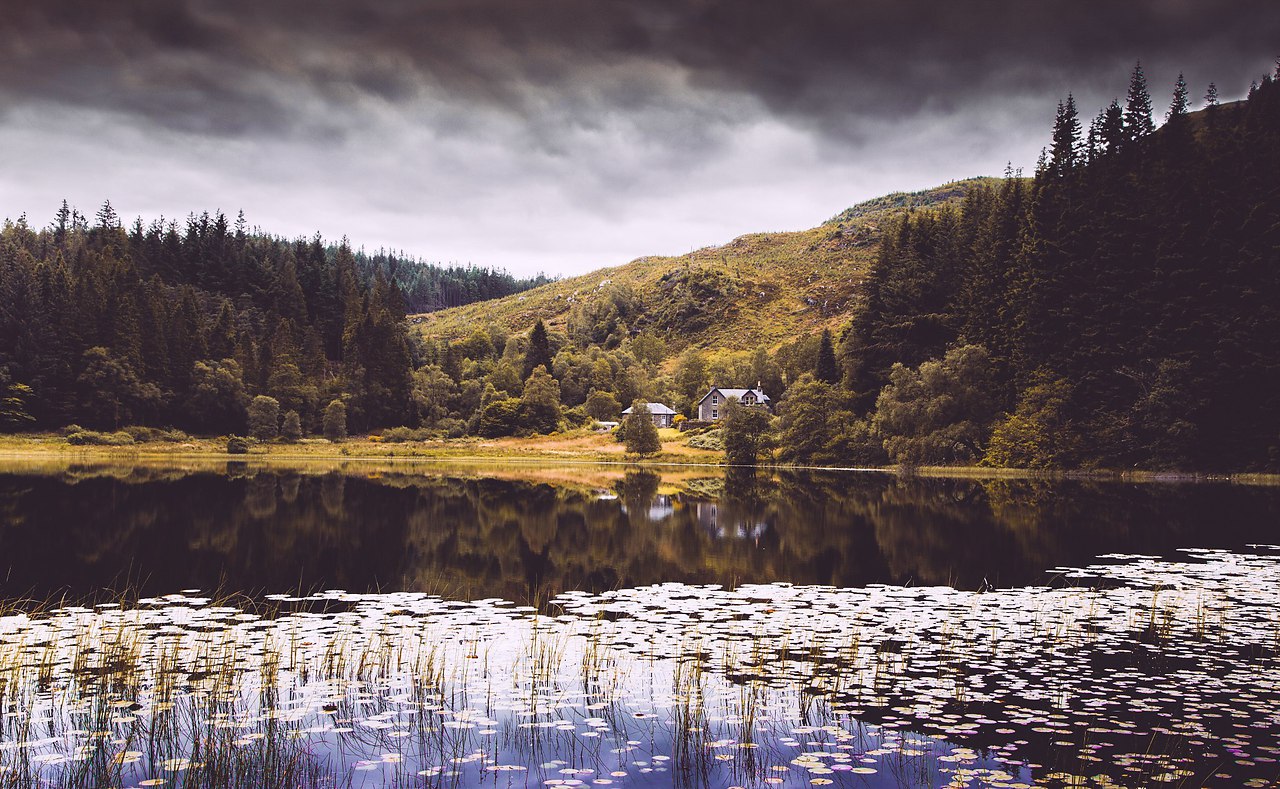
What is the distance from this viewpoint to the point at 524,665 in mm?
13695

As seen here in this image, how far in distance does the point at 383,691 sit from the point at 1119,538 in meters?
27.6

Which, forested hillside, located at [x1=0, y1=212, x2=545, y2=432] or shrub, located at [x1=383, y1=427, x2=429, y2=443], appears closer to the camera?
→ forested hillside, located at [x1=0, y1=212, x2=545, y2=432]

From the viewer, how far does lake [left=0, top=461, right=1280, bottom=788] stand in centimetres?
972

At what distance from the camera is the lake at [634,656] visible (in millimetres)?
9719

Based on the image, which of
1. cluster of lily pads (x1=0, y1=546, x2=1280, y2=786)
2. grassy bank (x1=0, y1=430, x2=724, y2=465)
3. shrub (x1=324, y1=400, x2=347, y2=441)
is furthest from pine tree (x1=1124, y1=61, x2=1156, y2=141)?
shrub (x1=324, y1=400, x2=347, y2=441)

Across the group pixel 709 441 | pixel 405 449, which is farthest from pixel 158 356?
pixel 709 441

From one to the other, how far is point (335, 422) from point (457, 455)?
2513 centimetres

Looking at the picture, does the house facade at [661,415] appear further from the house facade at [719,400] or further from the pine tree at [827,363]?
the pine tree at [827,363]

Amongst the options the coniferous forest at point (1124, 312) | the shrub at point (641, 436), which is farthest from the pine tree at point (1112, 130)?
the shrub at point (641, 436)

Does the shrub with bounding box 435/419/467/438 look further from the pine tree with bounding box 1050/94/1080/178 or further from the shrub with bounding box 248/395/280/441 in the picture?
the pine tree with bounding box 1050/94/1080/178

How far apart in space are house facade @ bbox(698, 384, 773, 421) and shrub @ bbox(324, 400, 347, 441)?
2071 inches

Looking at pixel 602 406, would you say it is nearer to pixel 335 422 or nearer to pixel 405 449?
pixel 405 449

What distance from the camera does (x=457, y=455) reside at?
114438mm

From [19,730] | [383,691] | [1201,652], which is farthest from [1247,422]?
[19,730]
